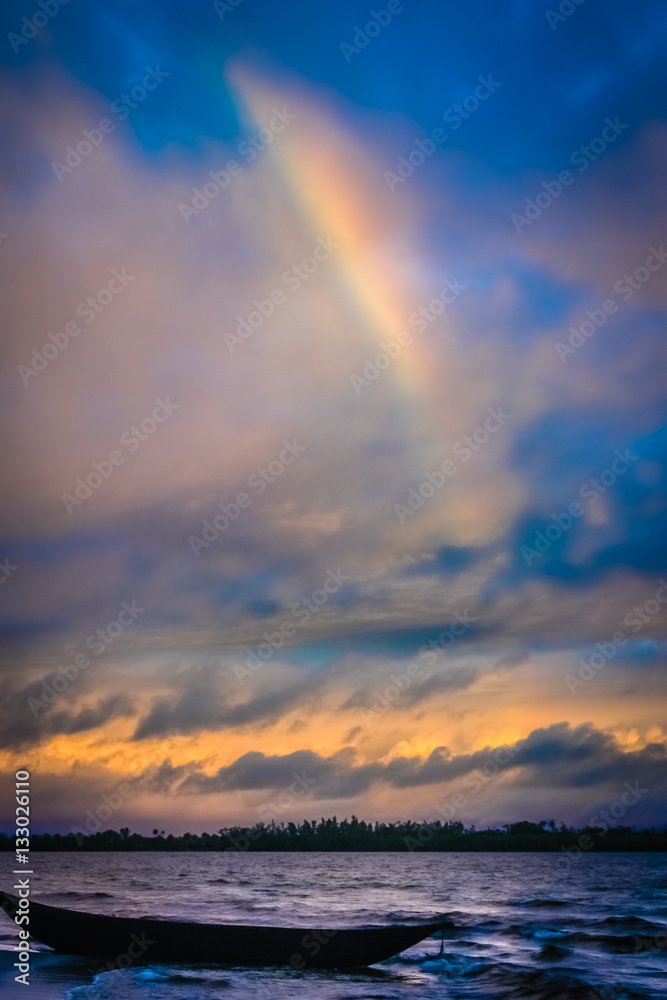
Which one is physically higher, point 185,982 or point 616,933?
point 185,982

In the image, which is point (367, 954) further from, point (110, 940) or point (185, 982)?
point (110, 940)

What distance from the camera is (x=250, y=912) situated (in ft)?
191

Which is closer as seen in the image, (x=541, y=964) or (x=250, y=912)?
(x=541, y=964)

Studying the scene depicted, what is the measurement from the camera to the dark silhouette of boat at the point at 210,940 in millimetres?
28234

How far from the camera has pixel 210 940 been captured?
28.2 metres

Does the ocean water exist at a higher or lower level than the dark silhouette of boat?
lower

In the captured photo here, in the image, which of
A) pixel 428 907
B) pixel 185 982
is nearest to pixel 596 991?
pixel 185 982

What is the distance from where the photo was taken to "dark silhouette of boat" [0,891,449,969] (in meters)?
28.2

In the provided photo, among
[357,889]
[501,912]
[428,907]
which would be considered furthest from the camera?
[357,889]

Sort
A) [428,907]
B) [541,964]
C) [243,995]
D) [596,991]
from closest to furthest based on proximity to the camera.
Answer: [243,995] → [596,991] → [541,964] → [428,907]

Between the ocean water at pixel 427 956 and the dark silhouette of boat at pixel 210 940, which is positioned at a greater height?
the dark silhouette of boat at pixel 210 940

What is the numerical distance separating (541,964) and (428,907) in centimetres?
3738

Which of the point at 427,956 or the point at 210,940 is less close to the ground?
the point at 210,940

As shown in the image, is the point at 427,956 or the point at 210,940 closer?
the point at 210,940
